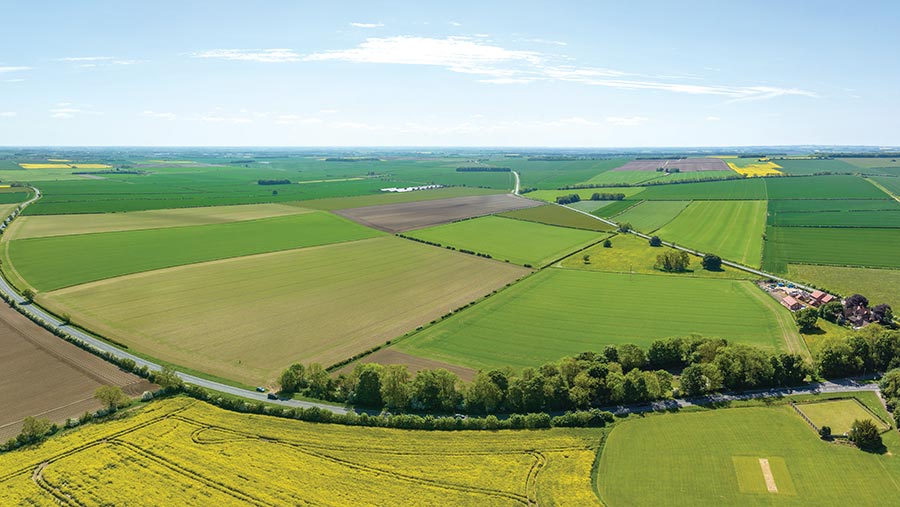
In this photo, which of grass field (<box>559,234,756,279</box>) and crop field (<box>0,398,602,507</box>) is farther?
grass field (<box>559,234,756,279</box>)

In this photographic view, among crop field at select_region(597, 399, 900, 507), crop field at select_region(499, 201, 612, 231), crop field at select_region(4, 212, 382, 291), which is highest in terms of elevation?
crop field at select_region(499, 201, 612, 231)

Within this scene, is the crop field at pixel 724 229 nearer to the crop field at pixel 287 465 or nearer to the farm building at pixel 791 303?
the farm building at pixel 791 303

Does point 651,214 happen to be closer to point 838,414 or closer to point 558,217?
point 558,217

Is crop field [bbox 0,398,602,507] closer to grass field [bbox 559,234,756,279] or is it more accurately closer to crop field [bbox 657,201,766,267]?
grass field [bbox 559,234,756,279]

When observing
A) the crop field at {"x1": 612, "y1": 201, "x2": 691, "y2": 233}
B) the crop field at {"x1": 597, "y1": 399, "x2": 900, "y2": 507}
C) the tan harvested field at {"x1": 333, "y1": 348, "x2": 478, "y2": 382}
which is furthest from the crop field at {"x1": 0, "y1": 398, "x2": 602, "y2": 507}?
the crop field at {"x1": 612, "y1": 201, "x2": 691, "y2": 233}

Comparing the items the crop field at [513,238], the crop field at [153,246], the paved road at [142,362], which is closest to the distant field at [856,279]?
the crop field at [513,238]

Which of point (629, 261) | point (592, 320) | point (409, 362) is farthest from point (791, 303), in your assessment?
point (409, 362)
